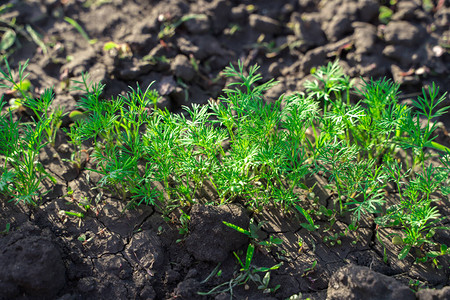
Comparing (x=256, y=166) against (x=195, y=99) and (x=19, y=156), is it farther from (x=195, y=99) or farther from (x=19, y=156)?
(x=19, y=156)

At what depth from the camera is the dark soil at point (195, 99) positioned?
2.71 m

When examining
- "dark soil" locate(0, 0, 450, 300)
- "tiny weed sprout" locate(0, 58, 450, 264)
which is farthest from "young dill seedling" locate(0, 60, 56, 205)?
"dark soil" locate(0, 0, 450, 300)

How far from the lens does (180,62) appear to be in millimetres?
3936

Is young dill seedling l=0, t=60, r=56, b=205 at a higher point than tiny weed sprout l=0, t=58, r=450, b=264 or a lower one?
higher

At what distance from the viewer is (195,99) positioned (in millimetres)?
3879

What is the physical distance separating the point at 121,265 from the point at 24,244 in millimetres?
605

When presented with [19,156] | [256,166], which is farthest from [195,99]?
[19,156]

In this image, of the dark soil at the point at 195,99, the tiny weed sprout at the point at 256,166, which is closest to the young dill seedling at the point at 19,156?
the tiny weed sprout at the point at 256,166

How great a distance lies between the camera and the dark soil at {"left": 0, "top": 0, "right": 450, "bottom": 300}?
2.71m

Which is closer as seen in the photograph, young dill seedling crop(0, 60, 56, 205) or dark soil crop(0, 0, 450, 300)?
dark soil crop(0, 0, 450, 300)

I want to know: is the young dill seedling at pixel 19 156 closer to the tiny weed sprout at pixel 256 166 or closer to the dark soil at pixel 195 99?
the tiny weed sprout at pixel 256 166

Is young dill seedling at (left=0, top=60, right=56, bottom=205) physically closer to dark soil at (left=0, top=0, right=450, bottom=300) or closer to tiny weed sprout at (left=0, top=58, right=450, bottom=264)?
tiny weed sprout at (left=0, top=58, right=450, bottom=264)

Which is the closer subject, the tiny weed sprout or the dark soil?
the dark soil

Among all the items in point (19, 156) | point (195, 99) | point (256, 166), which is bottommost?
point (256, 166)
